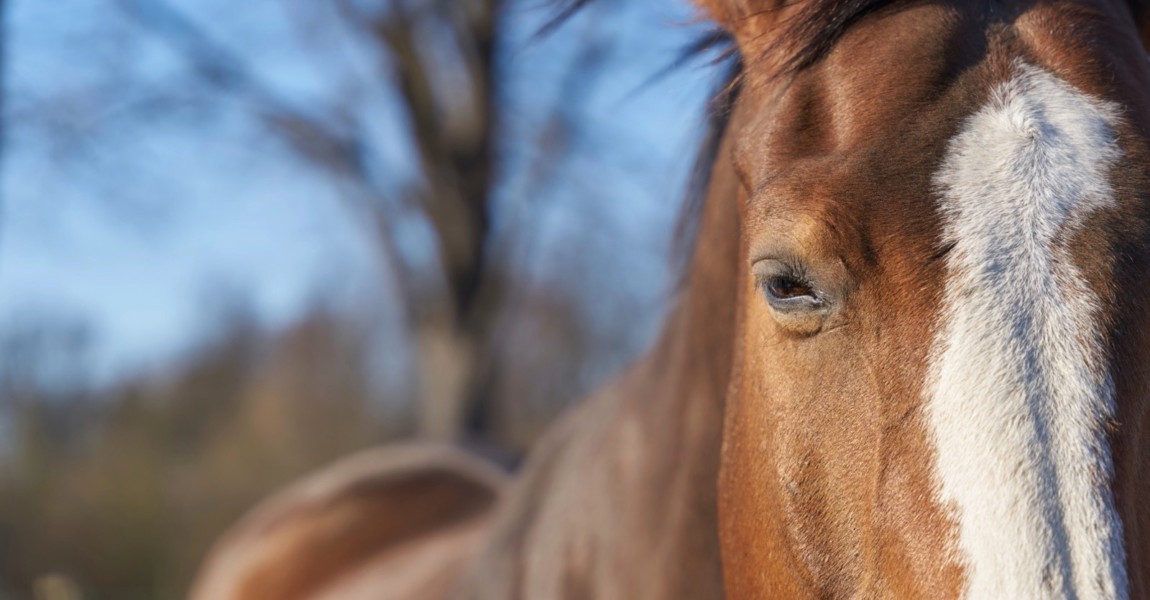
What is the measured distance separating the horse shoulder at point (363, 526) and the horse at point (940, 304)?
2281mm

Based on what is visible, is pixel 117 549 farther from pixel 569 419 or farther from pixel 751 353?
pixel 751 353

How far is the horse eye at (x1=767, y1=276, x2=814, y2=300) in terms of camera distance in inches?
51.9

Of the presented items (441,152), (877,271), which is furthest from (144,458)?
(877,271)

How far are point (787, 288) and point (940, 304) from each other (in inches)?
8.8

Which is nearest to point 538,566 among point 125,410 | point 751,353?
point 751,353

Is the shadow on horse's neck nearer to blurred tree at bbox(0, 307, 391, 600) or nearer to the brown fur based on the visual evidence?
the brown fur

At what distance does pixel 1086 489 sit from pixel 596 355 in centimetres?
1514

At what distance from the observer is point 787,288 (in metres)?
1.34

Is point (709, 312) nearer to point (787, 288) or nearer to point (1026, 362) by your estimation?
point (787, 288)

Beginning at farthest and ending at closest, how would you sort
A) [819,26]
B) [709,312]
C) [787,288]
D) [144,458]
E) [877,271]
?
[144,458] → [709,312] → [819,26] → [787,288] → [877,271]

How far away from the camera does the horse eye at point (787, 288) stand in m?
1.32

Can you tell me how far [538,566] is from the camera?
2246mm

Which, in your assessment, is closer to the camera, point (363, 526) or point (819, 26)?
point (819, 26)

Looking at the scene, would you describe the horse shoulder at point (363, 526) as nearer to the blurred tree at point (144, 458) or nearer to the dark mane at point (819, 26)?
the dark mane at point (819, 26)
